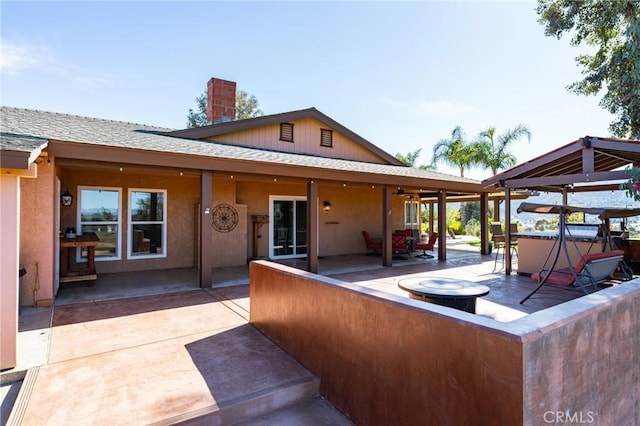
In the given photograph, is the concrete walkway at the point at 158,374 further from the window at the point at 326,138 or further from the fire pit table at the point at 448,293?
the window at the point at 326,138

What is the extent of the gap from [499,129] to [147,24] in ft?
68.4

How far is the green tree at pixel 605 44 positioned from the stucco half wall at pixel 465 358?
37.6 ft

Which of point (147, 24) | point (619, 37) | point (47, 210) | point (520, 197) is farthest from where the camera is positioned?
point (520, 197)

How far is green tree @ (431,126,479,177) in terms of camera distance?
22.0 m

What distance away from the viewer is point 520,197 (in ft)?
47.3

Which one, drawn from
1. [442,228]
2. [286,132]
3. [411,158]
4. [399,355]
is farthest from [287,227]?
[411,158]

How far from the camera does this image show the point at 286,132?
1231 centimetres

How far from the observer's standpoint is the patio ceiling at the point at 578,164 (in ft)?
21.0

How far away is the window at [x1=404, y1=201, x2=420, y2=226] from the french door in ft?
20.0

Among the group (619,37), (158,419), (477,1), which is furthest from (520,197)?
(158,419)

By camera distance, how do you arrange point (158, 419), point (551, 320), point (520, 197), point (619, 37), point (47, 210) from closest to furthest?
point (551, 320), point (158, 419), point (47, 210), point (619, 37), point (520, 197)

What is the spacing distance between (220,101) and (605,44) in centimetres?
1510

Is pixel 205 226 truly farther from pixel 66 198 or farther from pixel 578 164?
pixel 578 164

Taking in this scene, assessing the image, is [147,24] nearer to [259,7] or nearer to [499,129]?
[259,7]
